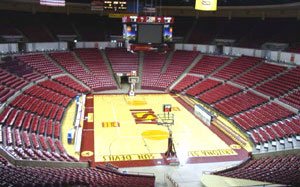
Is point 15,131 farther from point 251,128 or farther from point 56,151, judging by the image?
point 251,128

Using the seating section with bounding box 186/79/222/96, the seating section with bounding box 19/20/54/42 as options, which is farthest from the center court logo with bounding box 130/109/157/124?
the seating section with bounding box 19/20/54/42

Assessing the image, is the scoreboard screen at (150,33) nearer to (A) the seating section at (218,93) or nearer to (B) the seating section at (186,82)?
(A) the seating section at (218,93)

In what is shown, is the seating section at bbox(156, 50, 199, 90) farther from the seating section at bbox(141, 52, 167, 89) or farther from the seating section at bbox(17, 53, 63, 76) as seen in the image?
the seating section at bbox(17, 53, 63, 76)

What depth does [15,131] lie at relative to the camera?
2125cm

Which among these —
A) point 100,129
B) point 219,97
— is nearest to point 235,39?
point 219,97

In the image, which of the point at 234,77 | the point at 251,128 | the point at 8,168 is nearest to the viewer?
the point at 8,168

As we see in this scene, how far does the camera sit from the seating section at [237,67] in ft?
130

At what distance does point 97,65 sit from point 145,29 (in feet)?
67.3

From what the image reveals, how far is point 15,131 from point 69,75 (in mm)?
21149

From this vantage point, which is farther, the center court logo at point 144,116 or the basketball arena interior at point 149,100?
the center court logo at point 144,116

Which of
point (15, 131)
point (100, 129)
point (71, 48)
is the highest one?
point (71, 48)

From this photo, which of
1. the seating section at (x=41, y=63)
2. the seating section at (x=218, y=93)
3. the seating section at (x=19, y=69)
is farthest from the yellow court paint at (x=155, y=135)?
the seating section at (x=41, y=63)

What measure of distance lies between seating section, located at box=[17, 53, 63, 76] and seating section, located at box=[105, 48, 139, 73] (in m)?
7.97

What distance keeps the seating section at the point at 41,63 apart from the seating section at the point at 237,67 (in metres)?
19.5
